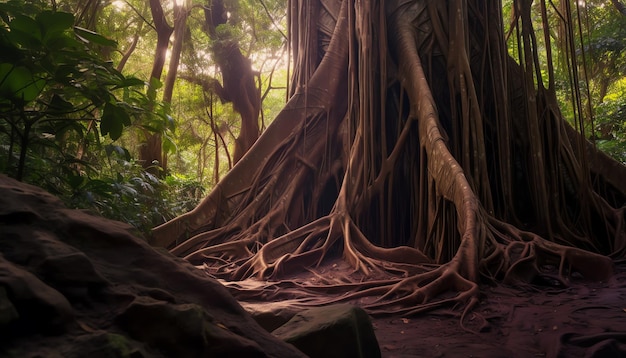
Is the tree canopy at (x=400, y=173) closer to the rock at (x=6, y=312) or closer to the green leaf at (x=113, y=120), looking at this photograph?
the green leaf at (x=113, y=120)

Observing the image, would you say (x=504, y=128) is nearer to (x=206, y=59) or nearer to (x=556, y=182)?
(x=556, y=182)

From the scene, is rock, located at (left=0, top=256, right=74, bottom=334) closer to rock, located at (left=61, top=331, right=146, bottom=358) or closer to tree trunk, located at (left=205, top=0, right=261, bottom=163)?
rock, located at (left=61, top=331, right=146, bottom=358)

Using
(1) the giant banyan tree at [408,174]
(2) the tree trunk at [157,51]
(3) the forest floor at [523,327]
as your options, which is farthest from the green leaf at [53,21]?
(2) the tree trunk at [157,51]

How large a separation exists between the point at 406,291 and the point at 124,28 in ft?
28.0

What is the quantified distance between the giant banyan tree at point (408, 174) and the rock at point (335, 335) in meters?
1.38

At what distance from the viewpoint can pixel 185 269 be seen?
146cm

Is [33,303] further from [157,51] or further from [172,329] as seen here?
[157,51]

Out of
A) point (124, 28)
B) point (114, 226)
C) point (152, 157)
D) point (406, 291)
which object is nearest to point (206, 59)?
point (124, 28)

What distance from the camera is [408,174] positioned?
443 cm

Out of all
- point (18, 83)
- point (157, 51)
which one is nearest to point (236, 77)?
point (157, 51)

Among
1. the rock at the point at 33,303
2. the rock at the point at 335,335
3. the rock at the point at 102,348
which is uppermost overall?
the rock at the point at 33,303

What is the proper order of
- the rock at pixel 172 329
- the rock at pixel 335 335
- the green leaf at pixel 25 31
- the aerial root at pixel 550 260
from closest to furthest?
the rock at pixel 172 329
the rock at pixel 335 335
the green leaf at pixel 25 31
the aerial root at pixel 550 260

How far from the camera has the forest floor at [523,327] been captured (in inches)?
75.5

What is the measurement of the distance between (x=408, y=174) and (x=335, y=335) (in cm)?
306
